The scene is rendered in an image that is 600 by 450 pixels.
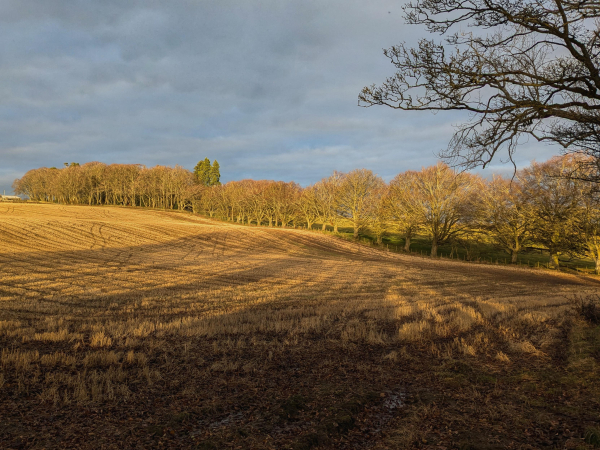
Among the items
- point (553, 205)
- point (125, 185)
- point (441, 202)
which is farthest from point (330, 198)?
point (125, 185)

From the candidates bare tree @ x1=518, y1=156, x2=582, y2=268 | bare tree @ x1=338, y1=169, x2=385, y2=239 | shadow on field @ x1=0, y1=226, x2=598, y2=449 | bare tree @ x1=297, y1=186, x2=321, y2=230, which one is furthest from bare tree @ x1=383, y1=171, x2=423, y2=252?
shadow on field @ x1=0, y1=226, x2=598, y2=449

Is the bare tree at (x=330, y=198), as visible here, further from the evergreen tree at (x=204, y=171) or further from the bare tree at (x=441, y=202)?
the evergreen tree at (x=204, y=171)

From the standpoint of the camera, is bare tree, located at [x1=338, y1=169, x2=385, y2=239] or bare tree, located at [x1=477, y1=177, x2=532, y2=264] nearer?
bare tree, located at [x1=477, y1=177, x2=532, y2=264]

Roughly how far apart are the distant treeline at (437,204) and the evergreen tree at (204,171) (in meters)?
23.0

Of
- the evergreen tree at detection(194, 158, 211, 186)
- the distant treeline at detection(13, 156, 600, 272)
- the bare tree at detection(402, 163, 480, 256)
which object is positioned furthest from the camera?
the evergreen tree at detection(194, 158, 211, 186)

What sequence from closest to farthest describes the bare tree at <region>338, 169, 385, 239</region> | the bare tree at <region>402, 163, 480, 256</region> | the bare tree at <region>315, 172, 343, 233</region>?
1. the bare tree at <region>402, 163, 480, 256</region>
2. the bare tree at <region>338, 169, 385, 239</region>
3. the bare tree at <region>315, 172, 343, 233</region>

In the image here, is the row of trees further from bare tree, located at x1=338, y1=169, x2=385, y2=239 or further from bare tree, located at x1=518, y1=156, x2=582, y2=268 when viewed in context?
bare tree, located at x1=518, y1=156, x2=582, y2=268

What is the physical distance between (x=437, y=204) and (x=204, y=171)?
96382mm

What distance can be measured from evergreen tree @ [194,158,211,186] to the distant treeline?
907 inches

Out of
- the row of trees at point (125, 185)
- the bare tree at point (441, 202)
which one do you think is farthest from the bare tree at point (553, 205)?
the row of trees at point (125, 185)

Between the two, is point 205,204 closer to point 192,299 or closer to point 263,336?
point 192,299

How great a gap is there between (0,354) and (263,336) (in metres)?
5.51

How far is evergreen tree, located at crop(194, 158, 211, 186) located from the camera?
4967 inches

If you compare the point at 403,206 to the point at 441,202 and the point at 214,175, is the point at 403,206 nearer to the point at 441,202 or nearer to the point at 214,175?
the point at 441,202
